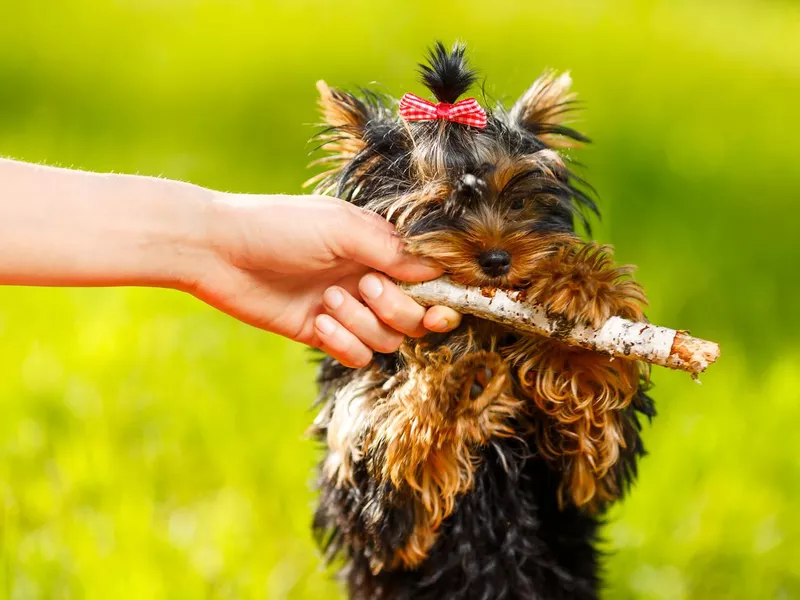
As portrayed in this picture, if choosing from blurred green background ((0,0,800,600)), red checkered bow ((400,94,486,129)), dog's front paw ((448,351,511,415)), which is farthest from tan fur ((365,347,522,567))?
blurred green background ((0,0,800,600))

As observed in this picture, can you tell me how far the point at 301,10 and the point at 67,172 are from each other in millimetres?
7416

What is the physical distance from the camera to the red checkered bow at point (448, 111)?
251cm

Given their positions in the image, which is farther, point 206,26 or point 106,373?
point 206,26

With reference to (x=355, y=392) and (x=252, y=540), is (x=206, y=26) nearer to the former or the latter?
(x=252, y=540)

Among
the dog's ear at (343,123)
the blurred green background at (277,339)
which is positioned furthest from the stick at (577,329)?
the blurred green background at (277,339)

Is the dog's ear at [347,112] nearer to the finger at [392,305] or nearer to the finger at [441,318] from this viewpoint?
the finger at [392,305]

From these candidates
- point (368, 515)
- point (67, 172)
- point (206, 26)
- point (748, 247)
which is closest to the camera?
point (67, 172)

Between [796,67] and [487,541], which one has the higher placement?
[796,67]

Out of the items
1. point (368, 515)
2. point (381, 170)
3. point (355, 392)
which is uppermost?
point (381, 170)

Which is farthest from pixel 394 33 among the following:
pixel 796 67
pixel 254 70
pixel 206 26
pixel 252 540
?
pixel 252 540

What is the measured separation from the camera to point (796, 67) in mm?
8359

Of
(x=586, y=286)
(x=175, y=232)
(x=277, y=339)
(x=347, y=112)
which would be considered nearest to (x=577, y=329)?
(x=586, y=286)

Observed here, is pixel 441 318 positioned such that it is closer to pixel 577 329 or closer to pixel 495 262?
pixel 495 262

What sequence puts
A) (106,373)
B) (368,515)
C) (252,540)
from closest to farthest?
A: 1. (368,515)
2. (252,540)
3. (106,373)
